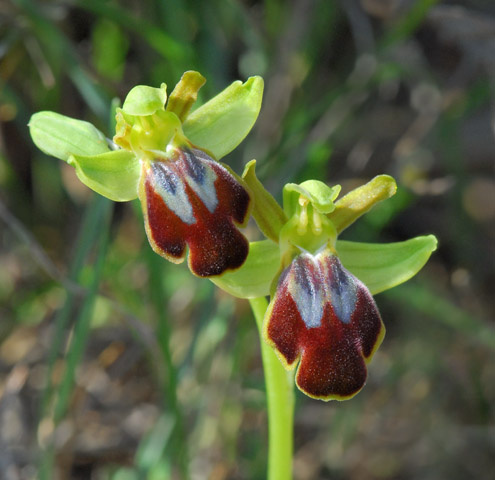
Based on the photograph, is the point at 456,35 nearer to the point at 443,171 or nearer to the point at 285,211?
the point at 443,171

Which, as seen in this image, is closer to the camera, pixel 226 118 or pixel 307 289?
pixel 307 289

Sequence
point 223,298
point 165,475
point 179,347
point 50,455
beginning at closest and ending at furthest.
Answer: point 50,455 < point 165,475 < point 223,298 < point 179,347

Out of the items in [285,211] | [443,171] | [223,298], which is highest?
[285,211]

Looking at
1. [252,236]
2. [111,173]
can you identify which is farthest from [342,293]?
[252,236]

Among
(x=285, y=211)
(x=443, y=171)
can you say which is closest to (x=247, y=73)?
(x=443, y=171)

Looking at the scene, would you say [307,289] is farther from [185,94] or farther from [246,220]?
[185,94]
